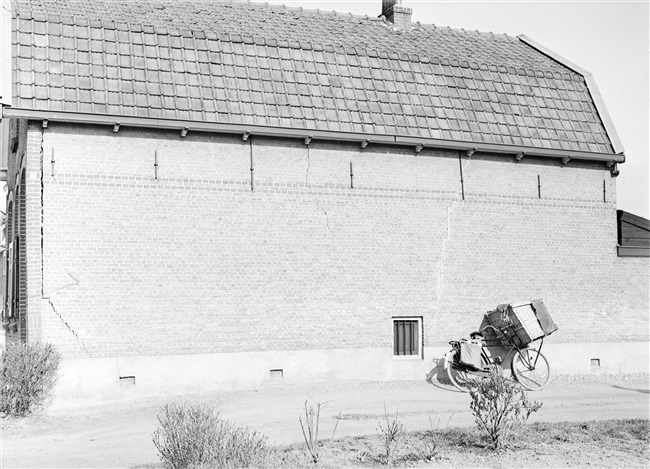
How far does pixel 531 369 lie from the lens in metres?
18.0

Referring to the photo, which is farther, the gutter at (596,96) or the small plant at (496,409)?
the gutter at (596,96)

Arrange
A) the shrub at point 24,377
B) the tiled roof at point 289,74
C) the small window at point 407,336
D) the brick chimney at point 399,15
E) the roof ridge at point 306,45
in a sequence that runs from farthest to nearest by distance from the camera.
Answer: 1. the brick chimney at point 399,15
2. the small window at point 407,336
3. the roof ridge at point 306,45
4. the tiled roof at point 289,74
5. the shrub at point 24,377

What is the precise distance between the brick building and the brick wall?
40 millimetres

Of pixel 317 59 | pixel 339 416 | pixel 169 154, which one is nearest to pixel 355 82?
pixel 317 59

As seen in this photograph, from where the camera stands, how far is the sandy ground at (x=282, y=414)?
11.5 m

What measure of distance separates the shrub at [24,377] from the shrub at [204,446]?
557cm

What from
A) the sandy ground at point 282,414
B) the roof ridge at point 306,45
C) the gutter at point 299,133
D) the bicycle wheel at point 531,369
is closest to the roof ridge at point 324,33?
the roof ridge at point 306,45

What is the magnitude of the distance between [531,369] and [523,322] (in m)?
1.19

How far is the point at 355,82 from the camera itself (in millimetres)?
18750

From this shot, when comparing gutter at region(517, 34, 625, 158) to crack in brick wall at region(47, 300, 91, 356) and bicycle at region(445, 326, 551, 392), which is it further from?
crack in brick wall at region(47, 300, 91, 356)

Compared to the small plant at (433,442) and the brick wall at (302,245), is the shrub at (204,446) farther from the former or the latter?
the brick wall at (302,245)

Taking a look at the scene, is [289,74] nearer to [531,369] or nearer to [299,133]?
[299,133]

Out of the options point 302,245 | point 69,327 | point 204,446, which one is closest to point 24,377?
point 69,327

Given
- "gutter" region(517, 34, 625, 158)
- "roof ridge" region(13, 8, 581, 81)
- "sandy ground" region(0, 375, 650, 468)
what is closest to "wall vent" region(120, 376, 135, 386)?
"sandy ground" region(0, 375, 650, 468)
